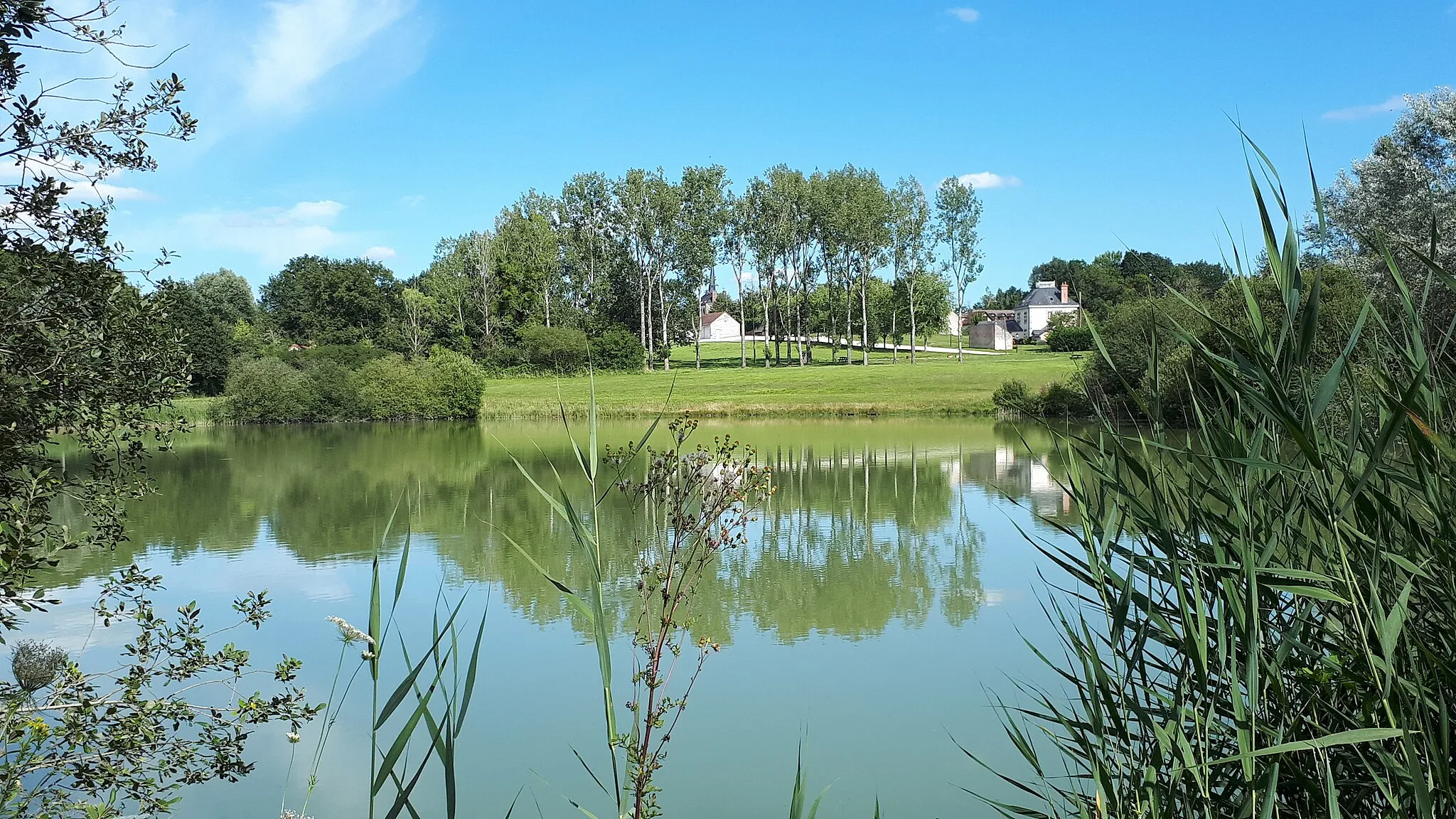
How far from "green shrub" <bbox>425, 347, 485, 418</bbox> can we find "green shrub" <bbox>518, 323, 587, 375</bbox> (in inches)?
335

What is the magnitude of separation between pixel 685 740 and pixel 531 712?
1209mm

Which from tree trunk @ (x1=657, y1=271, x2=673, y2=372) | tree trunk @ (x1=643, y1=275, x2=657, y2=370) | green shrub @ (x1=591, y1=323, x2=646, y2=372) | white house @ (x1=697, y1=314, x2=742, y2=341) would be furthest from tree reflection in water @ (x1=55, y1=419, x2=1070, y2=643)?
white house @ (x1=697, y1=314, x2=742, y2=341)

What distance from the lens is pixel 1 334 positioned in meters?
3.49

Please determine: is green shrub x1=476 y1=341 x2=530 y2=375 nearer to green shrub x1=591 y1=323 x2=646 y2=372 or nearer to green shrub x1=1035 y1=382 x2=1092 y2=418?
green shrub x1=591 y1=323 x2=646 y2=372

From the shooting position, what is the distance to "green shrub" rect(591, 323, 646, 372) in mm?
50031

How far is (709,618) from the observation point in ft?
29.5

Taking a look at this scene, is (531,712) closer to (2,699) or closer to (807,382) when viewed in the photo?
(2,699)

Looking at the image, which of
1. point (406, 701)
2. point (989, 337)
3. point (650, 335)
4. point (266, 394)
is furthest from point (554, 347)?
A: point (406, 701)

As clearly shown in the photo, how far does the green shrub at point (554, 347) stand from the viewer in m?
48.4

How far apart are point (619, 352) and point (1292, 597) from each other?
48.4m

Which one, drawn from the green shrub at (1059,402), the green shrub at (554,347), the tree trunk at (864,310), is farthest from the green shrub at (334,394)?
the green shrub at (1059,402)

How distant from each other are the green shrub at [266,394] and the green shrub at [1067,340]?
122 ft

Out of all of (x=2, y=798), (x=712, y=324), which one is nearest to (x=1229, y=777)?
(x=2, y=798)

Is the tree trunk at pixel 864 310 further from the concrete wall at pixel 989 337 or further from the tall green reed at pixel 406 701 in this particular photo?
the tall green reed at pixel 406 701
